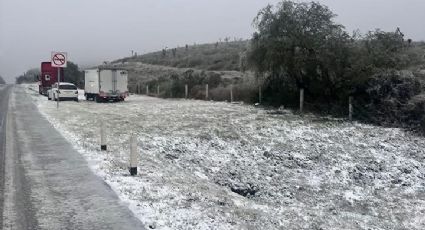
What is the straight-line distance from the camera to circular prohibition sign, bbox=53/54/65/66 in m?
27.8

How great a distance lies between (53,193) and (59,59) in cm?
1986

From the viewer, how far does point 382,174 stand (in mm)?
15898

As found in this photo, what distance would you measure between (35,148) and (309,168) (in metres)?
8.31

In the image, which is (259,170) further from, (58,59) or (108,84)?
(108,84)

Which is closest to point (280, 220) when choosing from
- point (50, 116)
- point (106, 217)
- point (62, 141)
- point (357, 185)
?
point (106, 217)

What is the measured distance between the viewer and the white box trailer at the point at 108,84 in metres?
39.5

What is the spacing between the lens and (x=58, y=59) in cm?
2802

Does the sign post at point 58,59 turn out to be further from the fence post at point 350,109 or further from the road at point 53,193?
the fence post at point 350,109

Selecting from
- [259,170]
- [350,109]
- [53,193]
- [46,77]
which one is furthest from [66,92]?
[53,193]

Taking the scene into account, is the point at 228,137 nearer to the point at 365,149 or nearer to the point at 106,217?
the point at 365,149

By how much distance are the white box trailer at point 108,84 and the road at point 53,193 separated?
2399cm

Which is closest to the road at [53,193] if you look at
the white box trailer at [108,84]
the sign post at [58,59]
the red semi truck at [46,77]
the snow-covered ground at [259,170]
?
the snow-covered ground at [259,170]

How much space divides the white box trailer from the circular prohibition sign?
1112cm

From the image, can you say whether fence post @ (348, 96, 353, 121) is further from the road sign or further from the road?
the road sign
